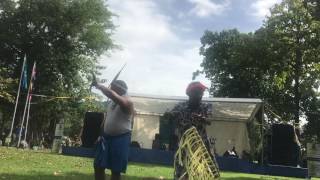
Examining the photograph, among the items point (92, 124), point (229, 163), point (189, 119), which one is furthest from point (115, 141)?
point (92, 124)

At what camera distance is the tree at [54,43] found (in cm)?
4472

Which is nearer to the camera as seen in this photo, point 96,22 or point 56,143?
point 56,143

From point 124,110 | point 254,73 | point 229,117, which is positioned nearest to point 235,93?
point 254,73

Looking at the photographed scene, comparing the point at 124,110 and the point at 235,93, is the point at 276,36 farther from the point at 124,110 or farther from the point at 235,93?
the point at 124,110

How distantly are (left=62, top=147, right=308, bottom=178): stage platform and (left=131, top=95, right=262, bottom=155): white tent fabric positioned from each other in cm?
544

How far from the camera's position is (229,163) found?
72.1 ft

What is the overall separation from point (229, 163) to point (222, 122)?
6.05 meters

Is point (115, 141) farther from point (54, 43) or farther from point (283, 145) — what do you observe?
point (54, 43)

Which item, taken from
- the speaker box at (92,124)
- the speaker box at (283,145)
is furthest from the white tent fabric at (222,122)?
the speaker box at (283,145)

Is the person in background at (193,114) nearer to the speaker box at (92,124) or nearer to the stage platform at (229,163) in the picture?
the stage platform at (229,163)

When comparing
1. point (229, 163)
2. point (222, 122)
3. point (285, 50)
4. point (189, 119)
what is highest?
point (285, 50)

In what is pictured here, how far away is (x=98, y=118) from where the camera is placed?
23047 millimetres

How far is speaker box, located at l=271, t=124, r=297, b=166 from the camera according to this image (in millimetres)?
21297

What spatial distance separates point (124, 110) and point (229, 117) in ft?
70.6
